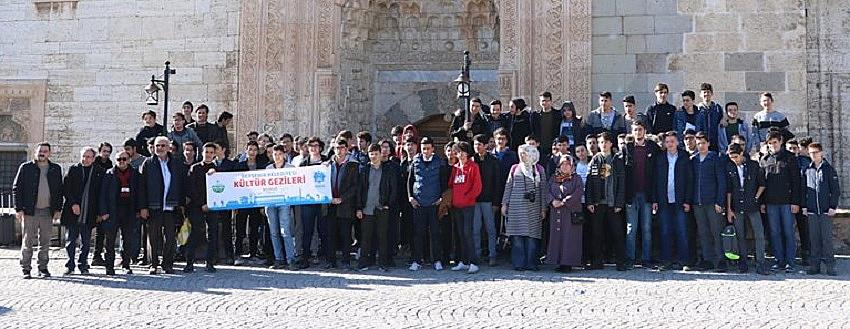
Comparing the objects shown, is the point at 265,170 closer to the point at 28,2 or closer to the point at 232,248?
the point at 232,248

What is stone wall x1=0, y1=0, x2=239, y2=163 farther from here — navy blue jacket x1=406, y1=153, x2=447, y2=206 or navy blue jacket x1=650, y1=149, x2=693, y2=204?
navy blue jacket x1=650, y1=149, x2=693, y2=204

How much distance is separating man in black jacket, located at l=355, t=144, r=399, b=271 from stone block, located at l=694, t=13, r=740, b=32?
19.8ft

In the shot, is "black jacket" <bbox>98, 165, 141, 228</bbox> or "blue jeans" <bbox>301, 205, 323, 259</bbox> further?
"blue jeans" <bbox>301, 205, 323, 259</bbox>

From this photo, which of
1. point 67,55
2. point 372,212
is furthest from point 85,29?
point 372,212

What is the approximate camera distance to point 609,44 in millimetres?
13023

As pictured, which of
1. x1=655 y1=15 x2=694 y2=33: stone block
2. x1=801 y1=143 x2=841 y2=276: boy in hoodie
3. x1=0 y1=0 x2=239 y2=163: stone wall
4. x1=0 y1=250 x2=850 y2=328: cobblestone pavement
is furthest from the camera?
x1=0 y1=0 x2=239 y2=163: stone wall

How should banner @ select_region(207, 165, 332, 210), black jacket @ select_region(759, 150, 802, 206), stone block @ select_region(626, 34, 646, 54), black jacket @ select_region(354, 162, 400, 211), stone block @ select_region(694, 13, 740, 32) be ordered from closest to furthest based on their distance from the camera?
black jacket @ select_region(759, 150, 802, 206), black jacket @ select_region(354, 162, 400, 211), banner @ select_region(207, 165, 332, 210), stone block @ select_region(694, 13, 740, 32), stone block @ select_region(626, 34, 646, 54)

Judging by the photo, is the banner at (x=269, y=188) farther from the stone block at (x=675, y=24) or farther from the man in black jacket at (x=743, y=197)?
the stone block at (x=675, y=24)

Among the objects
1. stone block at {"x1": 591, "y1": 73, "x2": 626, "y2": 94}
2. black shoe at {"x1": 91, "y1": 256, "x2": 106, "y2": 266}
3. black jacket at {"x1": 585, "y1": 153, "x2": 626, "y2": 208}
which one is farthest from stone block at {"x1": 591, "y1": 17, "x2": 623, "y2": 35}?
black shoe at {"x1": 91, "y1": 256, "x2": 106, "y2": 266}

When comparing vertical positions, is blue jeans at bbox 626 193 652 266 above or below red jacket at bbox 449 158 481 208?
below

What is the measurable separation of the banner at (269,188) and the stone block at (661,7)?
619 cm

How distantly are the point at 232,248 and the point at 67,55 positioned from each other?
6.93 m

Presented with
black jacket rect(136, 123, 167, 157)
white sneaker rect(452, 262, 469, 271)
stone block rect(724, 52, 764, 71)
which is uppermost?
stone block rect(724, 52, 764, 71)

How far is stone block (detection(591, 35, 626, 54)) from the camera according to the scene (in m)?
13.0
